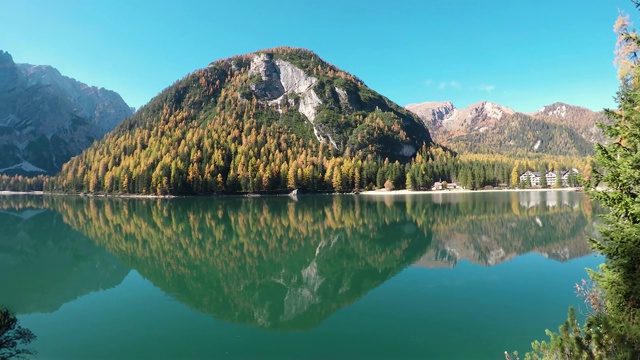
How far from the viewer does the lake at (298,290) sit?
1617 centimetres

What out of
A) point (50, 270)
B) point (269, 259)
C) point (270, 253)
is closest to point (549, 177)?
point (270, 253)

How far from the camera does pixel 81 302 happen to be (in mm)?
23750

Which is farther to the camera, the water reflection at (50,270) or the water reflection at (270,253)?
the water reflection at (50,270)

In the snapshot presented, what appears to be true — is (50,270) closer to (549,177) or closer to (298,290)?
(298,290)

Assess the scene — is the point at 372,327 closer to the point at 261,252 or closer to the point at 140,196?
the point at 261,252

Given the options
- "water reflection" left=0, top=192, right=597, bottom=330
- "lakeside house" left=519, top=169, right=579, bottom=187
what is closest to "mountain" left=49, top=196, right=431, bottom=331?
"water reflection" left=0, top=192, right=597, bottom=330

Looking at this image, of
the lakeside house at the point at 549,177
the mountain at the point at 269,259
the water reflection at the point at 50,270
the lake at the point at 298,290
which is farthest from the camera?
the lakeside house at the point at 549,177

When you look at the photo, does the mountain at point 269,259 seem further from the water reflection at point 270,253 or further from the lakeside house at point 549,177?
the lakeside house at point 549,177

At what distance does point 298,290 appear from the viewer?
24.6 metres

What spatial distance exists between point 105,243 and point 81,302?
2508 cm

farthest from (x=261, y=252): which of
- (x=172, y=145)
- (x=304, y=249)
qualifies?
(x=172, y=145)

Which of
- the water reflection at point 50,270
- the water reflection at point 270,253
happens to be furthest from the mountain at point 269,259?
the water reflection at point 50,270

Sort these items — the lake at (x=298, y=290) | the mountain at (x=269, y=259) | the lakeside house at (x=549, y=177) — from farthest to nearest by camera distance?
the lakeside house at (x=549, y=177) → the mountain at (x=269, y=259) → the lake at (x=298, y=290)

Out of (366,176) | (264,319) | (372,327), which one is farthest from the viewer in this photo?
(366,176)
